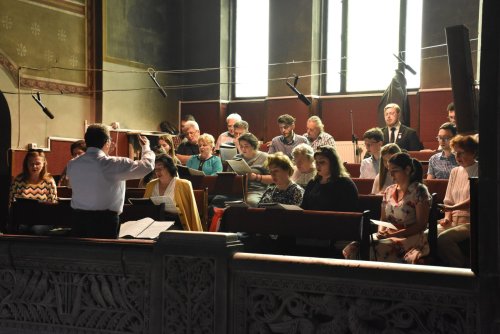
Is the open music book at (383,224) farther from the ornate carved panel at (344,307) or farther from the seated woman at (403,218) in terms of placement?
the ornate carved panel at (344,307)

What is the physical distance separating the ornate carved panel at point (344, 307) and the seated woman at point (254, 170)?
14.2ft

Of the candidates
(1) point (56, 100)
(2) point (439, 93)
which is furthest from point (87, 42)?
(2) point (439, 93)

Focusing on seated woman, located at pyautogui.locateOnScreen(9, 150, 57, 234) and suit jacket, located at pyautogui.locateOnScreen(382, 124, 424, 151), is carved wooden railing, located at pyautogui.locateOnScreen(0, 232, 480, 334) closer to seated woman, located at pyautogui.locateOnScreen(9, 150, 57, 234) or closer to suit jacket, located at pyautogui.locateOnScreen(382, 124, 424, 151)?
seated woman, located at pyautogui.locateOnScreen(9, 150, 57, 234)

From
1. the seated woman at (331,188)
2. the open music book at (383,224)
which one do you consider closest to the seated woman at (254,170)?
the seated woman at (331,188)

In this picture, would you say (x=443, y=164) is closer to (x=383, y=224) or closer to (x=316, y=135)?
(x=383, y=224)

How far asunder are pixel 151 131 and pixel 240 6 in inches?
120

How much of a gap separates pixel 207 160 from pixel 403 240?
383cm

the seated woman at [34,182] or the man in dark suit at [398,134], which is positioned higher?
the man in dark suit at [398,134]

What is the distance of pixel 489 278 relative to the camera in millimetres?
3396

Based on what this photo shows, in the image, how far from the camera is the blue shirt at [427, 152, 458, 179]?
785 centimetres

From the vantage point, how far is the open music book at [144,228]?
586 centimetres

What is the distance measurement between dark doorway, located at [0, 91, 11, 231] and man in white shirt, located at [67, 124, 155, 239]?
114cm

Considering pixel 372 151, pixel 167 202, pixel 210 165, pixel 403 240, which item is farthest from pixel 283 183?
pixel 210 165

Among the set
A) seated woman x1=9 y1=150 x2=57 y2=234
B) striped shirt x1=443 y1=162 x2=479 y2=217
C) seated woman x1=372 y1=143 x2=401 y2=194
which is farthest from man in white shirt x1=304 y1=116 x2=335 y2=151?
striped shirt x1=443 y1=162 x2=479 y2=217
